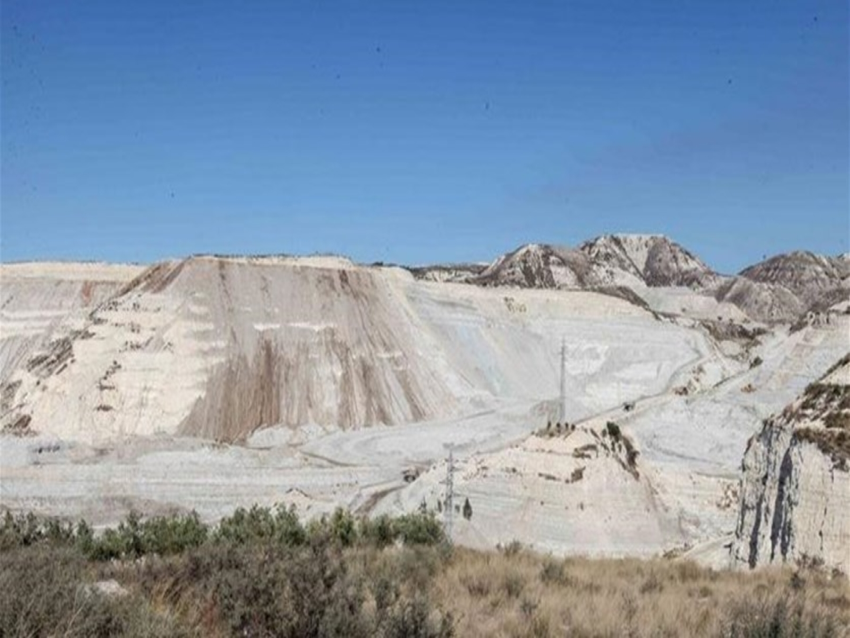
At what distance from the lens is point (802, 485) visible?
710 inches

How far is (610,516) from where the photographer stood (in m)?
29.4

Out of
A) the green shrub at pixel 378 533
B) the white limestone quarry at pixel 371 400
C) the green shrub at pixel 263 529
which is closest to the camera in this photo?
the green shrub at pixel 263 529

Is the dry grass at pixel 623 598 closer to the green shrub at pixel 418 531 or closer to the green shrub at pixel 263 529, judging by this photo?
the green shrub at pixel 418 531

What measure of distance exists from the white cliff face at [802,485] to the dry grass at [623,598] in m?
6.06

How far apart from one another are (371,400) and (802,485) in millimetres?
43181

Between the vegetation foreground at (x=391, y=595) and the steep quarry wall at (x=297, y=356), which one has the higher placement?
the steep quarry wall at (x=297, y=356)

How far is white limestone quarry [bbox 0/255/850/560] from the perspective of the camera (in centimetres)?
3130

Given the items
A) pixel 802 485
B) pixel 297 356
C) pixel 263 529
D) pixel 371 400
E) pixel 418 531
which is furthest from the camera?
pixel 297 356

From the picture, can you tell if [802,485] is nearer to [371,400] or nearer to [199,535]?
[199,535]

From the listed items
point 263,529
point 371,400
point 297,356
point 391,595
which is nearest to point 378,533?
point 263,529

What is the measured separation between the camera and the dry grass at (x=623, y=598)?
23.3 ft

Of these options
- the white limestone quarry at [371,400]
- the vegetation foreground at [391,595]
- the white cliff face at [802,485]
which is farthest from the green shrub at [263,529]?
the white cliff face at [802,485]

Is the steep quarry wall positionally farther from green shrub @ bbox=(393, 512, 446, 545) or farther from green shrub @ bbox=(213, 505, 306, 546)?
green shrub @ bbox=(393, 512, 446, 545)

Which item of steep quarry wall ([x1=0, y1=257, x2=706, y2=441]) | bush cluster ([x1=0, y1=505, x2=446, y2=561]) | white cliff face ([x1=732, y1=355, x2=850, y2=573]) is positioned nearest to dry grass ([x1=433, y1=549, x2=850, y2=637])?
bush cluster ([x1=0, y1=505, x2=446, y2=561])
